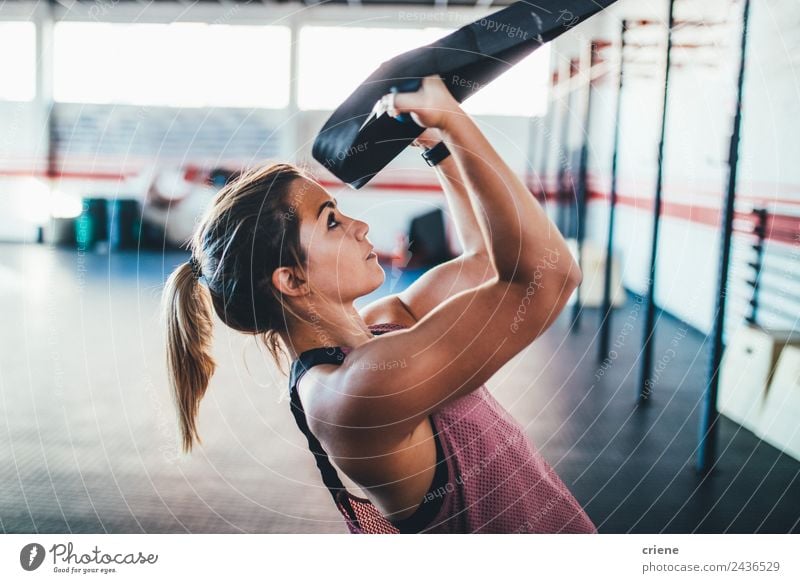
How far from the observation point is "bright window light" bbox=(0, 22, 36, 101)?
140 centimetres

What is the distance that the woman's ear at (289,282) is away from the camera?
87 centimetres

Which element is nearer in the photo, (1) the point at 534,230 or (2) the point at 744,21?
(1) the point at 534,230

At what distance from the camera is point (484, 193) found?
722 millimetres

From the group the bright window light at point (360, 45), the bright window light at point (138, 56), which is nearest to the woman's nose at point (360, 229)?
the bright window light at point (360, 45)

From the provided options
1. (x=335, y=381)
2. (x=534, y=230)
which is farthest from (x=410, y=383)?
(x=534, y=230)

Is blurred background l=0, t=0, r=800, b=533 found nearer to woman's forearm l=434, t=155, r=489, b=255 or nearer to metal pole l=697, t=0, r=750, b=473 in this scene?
metal pole l=697, t=0, r=750, b=473

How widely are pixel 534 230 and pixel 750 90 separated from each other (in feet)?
6.86

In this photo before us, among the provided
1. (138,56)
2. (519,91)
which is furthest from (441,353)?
(519,91)

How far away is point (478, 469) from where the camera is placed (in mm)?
814

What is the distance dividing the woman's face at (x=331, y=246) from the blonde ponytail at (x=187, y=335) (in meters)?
0.15

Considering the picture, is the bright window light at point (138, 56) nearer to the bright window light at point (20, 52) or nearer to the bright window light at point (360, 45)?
the bright window light at point (20, 52)

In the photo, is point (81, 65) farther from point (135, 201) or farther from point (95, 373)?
point (135, 201)
